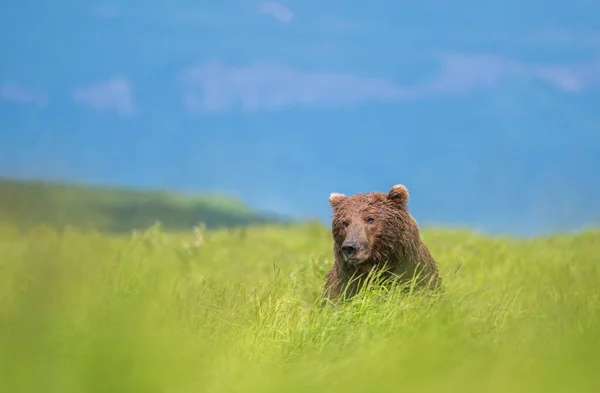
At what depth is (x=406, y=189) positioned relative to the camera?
22.8 ft

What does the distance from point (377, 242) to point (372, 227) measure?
5.3 inches

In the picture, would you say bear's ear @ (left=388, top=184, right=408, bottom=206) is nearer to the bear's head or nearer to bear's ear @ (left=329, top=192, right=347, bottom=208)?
the bear's head

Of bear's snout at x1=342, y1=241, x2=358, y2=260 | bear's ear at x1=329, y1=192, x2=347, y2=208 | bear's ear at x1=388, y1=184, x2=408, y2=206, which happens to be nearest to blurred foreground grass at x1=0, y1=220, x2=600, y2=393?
bear's snout at x1=342, y1=241, x2=358, y2=260

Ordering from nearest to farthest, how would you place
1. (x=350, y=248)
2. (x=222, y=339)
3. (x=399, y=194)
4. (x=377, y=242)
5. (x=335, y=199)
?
(x=222, y=339) → (x=350, y=248) → (x=377, y=242) → (x=399, y=194) → (x=335, y=199)

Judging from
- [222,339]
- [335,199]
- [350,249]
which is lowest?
[222,339]

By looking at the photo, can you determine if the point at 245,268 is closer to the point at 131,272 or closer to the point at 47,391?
the point at 131,272

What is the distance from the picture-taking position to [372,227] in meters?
6.71

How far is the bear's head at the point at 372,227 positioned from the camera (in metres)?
6.57

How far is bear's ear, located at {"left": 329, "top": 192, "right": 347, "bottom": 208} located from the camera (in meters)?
7.18

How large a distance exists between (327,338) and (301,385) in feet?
6.24

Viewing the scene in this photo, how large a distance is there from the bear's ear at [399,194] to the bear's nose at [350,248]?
2.31ft

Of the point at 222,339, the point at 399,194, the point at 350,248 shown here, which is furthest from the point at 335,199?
the point at 222,339

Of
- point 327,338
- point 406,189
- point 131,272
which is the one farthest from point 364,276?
point 131,272

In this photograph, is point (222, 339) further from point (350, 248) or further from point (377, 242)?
point (377, 242)
